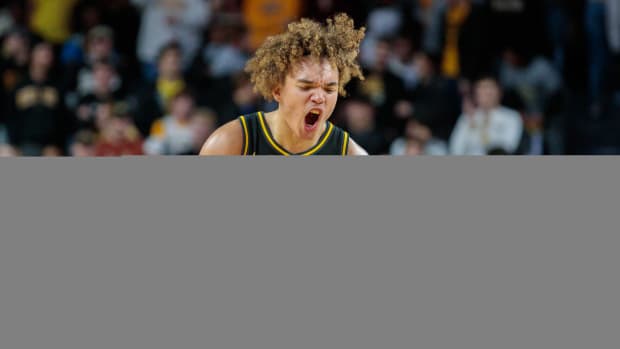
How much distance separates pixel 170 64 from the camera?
8.00m

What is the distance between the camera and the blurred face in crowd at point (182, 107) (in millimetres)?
7422

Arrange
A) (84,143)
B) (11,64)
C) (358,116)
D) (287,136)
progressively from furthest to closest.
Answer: (11,64)
(84,143)
(358,116)
(287,136)

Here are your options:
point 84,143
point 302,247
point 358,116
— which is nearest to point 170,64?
point 84,143

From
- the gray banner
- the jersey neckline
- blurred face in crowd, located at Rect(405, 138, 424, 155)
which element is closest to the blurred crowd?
blurred face in crowd, located at Rect(405, 138, 424, 155)

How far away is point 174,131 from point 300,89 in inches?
140

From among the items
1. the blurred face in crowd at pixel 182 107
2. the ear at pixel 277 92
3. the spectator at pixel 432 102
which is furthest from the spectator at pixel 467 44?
the ear at pixel 277 92

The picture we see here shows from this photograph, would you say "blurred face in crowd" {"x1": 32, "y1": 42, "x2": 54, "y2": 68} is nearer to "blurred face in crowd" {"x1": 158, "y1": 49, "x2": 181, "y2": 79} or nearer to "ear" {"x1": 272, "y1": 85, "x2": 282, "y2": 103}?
"blurred face in crowd" {"x1": 158, "y1": 49, "x2": 181, "y2": 79}

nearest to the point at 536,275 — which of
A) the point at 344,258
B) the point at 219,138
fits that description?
the point at 344,258

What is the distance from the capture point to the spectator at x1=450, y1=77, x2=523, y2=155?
23.5ft

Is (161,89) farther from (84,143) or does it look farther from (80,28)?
(80,28)

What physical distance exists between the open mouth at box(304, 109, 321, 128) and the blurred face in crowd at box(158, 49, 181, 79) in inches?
161

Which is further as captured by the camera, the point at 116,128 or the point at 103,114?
the point at 103,114

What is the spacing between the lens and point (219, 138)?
161 inches

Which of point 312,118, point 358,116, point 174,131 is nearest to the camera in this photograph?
point 312,118
